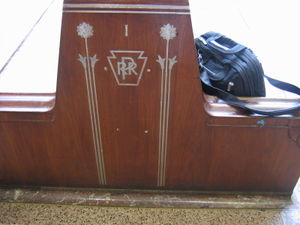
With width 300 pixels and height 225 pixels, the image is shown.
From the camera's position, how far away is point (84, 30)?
30.5 inches

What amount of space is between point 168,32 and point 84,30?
0.24 metres

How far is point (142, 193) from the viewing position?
47.6 inches

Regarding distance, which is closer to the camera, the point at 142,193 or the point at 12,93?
the point at 12,93

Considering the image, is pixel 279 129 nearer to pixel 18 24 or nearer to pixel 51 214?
pixel 51 214

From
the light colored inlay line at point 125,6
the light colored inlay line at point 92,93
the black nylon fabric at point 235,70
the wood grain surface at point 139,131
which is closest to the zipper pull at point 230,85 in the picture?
the black nylon fabric at point 235,70

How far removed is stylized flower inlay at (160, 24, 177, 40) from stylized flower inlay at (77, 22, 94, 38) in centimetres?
20

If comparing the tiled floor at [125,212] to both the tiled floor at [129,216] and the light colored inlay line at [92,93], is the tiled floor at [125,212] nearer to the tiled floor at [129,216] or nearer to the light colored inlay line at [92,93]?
the tiled floor at [129,216]

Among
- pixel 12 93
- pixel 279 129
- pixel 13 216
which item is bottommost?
pixel 13 216

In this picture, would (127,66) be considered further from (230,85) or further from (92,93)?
(230,85)

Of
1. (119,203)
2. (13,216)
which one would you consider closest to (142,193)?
(119,203)

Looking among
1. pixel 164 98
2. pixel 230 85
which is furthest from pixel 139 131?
pixel 230 85

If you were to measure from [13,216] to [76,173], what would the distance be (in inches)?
12.3

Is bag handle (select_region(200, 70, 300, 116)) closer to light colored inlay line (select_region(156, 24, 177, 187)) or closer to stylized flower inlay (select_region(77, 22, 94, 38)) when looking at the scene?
light colored inlay line (select_region(156, 24, 177, 187))

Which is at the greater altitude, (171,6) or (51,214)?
(171,6)
